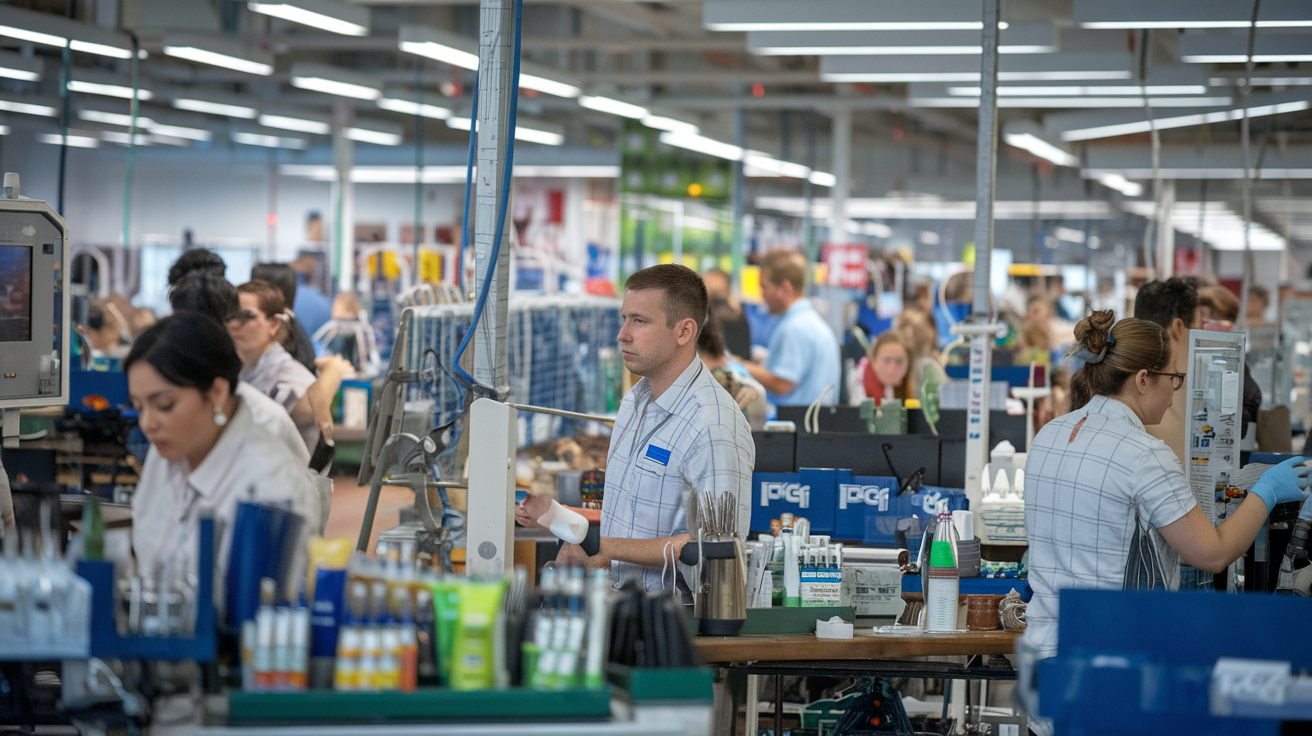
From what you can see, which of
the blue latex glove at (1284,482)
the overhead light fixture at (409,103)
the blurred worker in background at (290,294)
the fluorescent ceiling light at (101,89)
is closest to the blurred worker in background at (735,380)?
the blurred worker in background at (290,294)

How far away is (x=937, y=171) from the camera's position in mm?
21844

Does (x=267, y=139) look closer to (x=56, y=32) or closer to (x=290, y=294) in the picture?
(x=56, y=32)

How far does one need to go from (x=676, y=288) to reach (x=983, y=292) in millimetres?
1654

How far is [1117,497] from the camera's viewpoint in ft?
10.1

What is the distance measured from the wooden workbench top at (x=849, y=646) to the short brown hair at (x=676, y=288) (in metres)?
0.83

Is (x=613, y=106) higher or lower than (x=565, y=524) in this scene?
higher

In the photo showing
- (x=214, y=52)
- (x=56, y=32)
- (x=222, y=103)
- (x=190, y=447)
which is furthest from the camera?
(x=222, y=103)

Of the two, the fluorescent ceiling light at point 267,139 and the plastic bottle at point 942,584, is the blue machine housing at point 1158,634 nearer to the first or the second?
the plastic bottle at point 942,584

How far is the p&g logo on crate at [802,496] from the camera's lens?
15.5ft

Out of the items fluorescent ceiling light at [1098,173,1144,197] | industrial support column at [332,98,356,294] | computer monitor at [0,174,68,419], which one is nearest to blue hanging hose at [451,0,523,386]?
computer monitor at [0,174,68,419]

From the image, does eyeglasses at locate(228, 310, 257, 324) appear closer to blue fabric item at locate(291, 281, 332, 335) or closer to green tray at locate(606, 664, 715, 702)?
green tray at locate(606, 664, 715, 702)

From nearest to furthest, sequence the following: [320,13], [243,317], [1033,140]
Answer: [243,317], [320,13], [1033,140]

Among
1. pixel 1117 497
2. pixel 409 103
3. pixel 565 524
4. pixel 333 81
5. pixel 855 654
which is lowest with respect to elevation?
pixel 855 654

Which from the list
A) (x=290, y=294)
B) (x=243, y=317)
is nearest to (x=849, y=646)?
(x=243, y=317)
